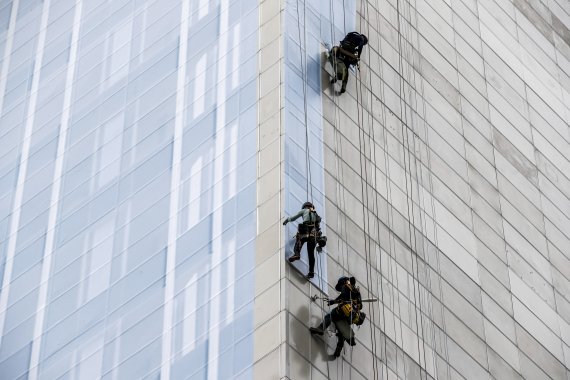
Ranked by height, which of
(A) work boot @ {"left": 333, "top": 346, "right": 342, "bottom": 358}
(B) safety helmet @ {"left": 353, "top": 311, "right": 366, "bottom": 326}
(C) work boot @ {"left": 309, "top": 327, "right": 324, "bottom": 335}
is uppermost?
(B) safety helmet @ {"left": 353, "top": 311, "right": 366, "bottom": 326}

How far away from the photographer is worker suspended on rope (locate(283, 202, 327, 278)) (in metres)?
43.4

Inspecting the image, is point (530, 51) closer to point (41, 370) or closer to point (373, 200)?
point (373, 200)

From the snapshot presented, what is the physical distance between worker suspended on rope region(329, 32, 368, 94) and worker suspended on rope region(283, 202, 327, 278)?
21.5 ft

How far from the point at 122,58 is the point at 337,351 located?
15.6m

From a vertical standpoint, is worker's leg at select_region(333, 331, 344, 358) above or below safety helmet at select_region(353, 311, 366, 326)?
below

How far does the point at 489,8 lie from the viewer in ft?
→ 199

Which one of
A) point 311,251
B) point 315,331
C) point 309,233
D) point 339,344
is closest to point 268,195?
point 309,233

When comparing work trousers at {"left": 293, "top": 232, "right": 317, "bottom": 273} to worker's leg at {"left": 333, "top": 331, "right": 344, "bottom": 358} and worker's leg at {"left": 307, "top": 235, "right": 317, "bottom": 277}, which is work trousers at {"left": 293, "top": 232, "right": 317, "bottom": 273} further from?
worker's leg at {"left": 333, "top": 331, "right": 344, "bottom": 358}

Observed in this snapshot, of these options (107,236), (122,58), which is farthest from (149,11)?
(107,236)

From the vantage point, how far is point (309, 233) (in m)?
43.5

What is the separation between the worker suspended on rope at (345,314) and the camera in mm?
43125

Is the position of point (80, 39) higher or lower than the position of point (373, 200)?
higher

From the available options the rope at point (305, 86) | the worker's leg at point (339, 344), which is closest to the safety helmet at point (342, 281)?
the worker's leg at point (339, 344)

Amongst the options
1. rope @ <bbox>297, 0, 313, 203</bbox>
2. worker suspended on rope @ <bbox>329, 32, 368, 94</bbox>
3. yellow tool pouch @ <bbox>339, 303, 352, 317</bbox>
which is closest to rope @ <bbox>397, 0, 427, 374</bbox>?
worker suspended on rope @ <bbox>329, 32, 368, 94</bbox>
